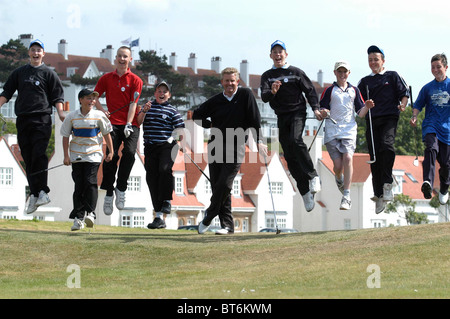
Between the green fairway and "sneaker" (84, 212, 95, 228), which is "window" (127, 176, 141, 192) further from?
"sneaker" (84, 212, 95, 228)

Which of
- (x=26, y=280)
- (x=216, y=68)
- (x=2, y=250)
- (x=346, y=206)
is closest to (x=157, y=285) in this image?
(x=26, y=280)

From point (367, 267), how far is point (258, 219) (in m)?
67.4

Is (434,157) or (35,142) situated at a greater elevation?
(35,142)

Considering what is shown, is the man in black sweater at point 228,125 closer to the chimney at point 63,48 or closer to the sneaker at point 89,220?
the sneaker at point 89,220

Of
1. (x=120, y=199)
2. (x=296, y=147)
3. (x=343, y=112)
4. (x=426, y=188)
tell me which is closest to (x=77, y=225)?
(x=120, y=199)

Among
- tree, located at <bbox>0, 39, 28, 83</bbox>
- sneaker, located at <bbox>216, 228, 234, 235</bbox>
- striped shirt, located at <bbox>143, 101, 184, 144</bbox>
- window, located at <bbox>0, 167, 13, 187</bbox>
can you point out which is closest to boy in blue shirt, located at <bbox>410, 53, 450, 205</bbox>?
sneaker, located at <bbox>216, 228, 234, 235</bbox>

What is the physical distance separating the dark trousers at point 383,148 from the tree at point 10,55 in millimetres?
115975

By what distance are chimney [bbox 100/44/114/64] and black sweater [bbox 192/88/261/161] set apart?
15190cm

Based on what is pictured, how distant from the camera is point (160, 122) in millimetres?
17750

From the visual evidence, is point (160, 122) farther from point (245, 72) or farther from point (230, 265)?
point (245, 72)

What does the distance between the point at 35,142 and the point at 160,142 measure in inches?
87.7

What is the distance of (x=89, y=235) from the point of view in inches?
668

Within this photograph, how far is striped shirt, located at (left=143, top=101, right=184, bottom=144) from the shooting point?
17.7 meters
